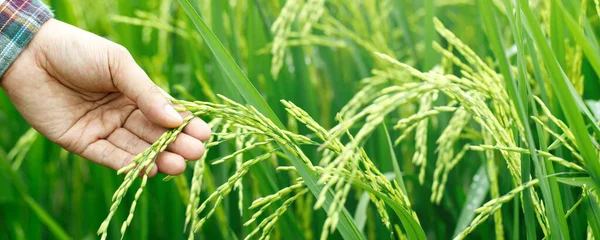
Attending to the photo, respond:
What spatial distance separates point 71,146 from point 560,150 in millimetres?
1007

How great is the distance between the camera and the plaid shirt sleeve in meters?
1.37

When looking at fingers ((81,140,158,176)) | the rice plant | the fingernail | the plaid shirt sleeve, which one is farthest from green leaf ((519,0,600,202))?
the plaid shirt sleeve

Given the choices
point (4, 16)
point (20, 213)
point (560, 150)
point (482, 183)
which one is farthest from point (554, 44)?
point (20, 213)

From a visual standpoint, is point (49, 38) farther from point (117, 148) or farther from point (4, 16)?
point (117, 148)

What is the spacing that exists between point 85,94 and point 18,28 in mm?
199

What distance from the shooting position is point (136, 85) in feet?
3.98

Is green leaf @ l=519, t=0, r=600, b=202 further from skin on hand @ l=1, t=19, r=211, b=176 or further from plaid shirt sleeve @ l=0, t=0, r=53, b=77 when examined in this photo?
plaid shirt sleeve @ l=0, t=0, r=53, b=77

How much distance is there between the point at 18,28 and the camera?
1.37m

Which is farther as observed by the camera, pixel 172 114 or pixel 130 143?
pixel 130 143

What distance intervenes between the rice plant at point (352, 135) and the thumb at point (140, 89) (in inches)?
1.8

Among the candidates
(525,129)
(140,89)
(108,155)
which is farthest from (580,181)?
(108,155)

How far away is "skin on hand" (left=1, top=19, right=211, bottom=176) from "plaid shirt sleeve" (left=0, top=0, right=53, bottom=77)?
15 millimetres

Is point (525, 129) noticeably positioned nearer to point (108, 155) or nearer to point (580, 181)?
point (580, 181)

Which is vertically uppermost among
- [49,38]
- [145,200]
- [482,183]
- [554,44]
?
[49,38]
